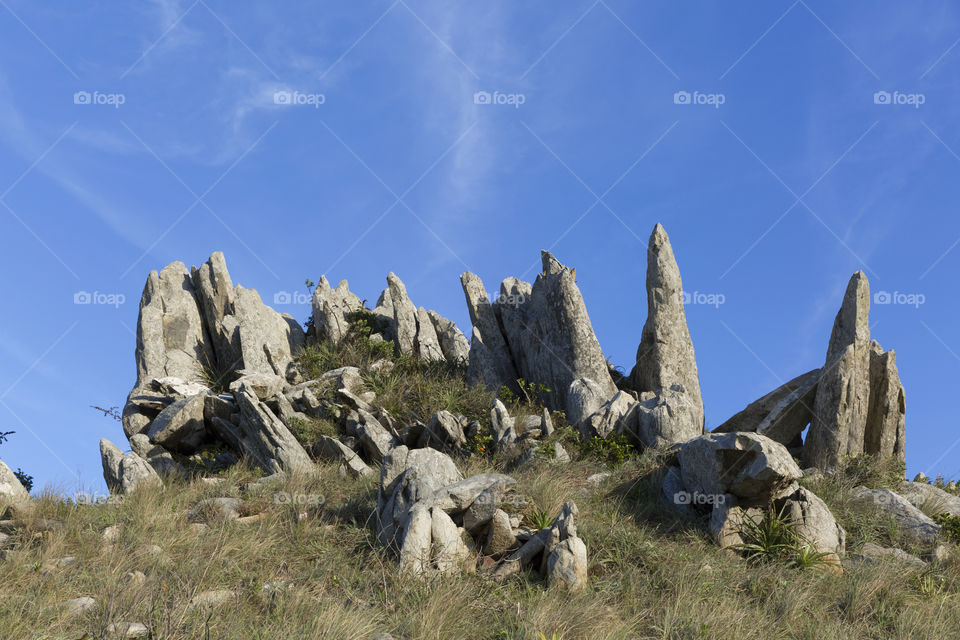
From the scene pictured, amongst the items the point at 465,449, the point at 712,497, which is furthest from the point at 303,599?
the point at 465,449

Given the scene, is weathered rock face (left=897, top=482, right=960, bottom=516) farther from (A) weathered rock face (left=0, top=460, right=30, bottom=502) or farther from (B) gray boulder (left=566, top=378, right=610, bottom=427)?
(A) weathered rock face (left=0, top=460, right=30, bottom=502)

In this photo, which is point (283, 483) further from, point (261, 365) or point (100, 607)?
point (261, 365)

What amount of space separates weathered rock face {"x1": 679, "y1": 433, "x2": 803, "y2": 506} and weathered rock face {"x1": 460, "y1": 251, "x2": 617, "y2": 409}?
22.4ft

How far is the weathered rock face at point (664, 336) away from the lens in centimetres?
2014

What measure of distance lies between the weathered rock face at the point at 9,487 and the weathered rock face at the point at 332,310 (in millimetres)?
10666

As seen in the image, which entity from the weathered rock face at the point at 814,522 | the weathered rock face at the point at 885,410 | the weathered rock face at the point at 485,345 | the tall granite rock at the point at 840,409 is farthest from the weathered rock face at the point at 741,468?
the weathered rock face at the point at 485,345

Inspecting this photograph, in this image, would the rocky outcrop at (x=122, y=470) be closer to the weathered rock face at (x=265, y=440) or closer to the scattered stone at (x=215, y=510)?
the weathered rock face at (x=265, y=440)

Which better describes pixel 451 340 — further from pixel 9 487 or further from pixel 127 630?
pixel 127 630

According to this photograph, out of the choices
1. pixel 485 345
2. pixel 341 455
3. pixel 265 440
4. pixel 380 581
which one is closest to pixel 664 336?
pixel 485 345

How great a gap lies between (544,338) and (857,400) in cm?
836

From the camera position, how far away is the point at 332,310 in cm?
2470

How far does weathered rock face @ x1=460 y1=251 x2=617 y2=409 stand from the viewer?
20078mm

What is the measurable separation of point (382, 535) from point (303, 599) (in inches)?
A: 93.8

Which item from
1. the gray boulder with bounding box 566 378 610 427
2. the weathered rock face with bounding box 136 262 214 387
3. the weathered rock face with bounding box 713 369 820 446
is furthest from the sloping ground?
the weathered rock face with bounding box 136 262 214 387
